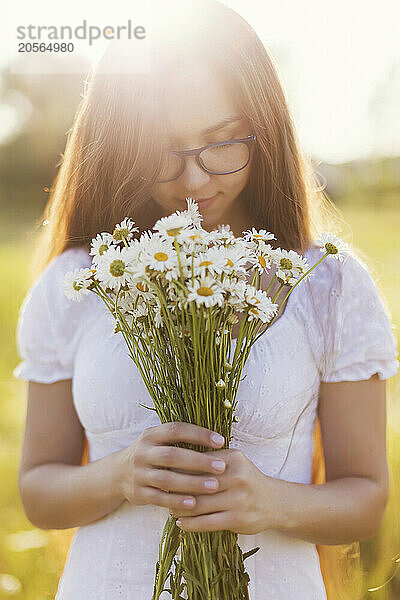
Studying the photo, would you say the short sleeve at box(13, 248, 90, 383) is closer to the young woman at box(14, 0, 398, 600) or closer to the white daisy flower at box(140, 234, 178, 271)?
the young woman at box(14, 0, 398, 600)

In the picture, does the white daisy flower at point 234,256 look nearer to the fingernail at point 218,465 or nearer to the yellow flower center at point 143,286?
the yellow flower center at point 143,286

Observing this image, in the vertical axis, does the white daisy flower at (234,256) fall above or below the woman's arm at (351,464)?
above

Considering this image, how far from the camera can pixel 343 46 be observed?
3.12 feet

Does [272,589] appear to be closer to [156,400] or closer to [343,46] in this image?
[156,400]

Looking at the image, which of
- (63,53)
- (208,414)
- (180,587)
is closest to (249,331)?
(208,414)

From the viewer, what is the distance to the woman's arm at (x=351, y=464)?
71cm

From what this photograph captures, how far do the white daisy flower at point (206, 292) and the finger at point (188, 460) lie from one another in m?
0.15

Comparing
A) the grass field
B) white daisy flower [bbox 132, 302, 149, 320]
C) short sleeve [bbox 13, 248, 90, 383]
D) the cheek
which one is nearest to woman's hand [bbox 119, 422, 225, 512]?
white daisy flower [bbox 132, 302, 149, 320]

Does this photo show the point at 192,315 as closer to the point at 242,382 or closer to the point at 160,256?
the point at 160,256

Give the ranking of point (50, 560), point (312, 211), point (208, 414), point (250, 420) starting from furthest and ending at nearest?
1. point (50, 560)
2. point (312, 211)
3. point (250, 420)
4. point (208, 414)

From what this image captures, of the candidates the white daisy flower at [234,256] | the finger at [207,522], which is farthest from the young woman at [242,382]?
the white daisy flower at [234,256]

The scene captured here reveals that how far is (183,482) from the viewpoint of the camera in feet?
1.93

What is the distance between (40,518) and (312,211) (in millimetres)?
521

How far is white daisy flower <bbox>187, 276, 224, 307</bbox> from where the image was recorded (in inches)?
20.1
